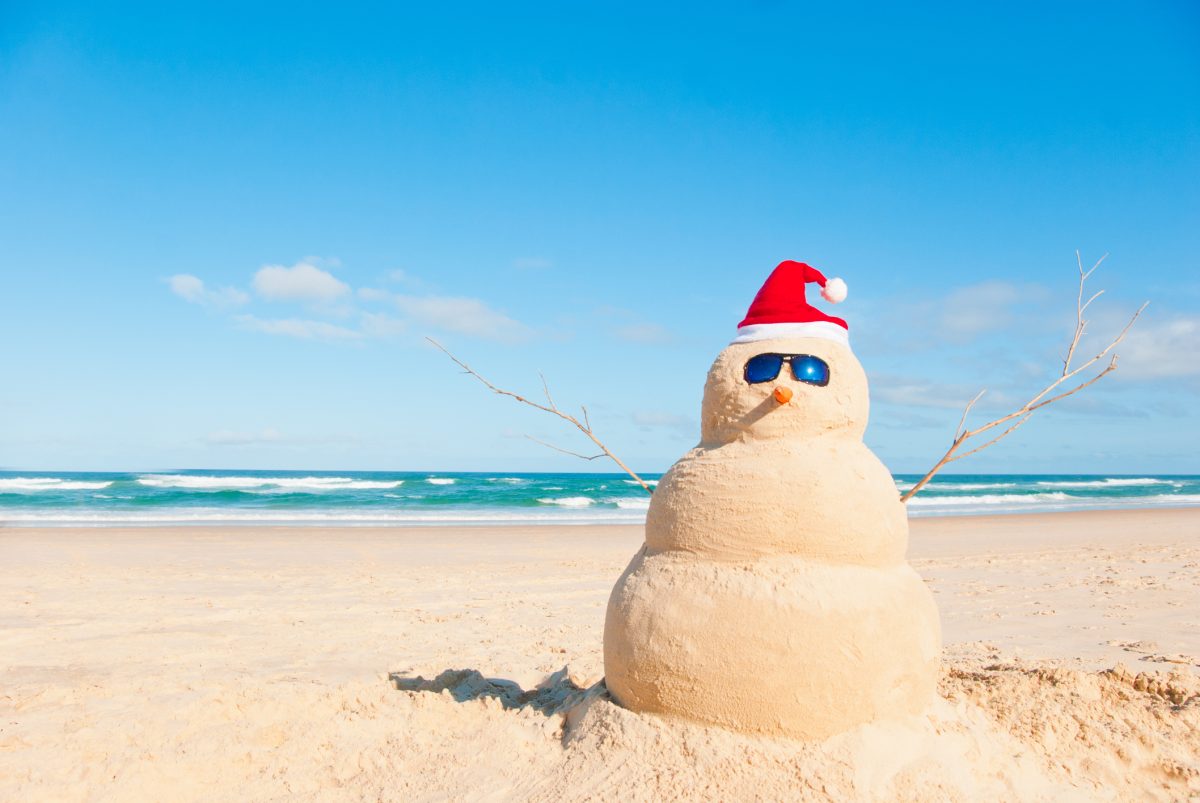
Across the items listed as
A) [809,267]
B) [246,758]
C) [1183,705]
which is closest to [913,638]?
Result: [809,267]

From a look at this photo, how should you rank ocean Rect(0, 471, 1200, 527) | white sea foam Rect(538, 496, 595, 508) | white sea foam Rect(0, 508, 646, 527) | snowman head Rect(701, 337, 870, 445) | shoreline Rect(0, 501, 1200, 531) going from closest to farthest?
1. snowman head Rect(701, 337, 870, 445)
2. shoreline Rect(0, 501, 1200, 531)
3. white sea foam Rect(0, 508, 646, 527)
4. ocean Rect(0, 471, 1200, 527)
5. white sea foam Rect(538, 496, 595, 508)

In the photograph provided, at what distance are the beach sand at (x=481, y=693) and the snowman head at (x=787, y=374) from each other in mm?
1348

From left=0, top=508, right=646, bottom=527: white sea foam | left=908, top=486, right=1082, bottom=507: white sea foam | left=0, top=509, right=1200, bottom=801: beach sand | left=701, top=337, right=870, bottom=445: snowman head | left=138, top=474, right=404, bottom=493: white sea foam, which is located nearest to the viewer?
left=0, top=509, right=1200, bottom=801: beach sand

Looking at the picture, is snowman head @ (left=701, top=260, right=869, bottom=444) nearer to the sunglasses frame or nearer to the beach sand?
the sunglasses frame

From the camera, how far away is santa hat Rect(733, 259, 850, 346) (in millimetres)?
4023

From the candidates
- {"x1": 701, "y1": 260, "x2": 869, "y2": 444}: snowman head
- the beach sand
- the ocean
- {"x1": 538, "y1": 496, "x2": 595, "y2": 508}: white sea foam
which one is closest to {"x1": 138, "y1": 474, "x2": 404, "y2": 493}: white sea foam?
the ocean

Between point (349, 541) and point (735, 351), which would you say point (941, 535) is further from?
point (735, 351)

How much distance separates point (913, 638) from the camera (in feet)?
11.9

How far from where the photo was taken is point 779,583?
3525mm

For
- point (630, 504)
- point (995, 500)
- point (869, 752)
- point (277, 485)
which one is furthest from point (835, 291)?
point (277, 485)

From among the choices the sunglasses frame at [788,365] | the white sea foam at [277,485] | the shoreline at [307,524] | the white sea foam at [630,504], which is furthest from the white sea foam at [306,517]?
the sunglasses frame at [788,365]

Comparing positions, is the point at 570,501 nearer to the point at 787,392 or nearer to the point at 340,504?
the point at 340,504

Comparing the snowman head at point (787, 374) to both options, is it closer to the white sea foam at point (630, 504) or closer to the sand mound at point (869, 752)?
the sand mound at point (869, 752)

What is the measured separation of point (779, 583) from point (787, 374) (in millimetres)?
971
